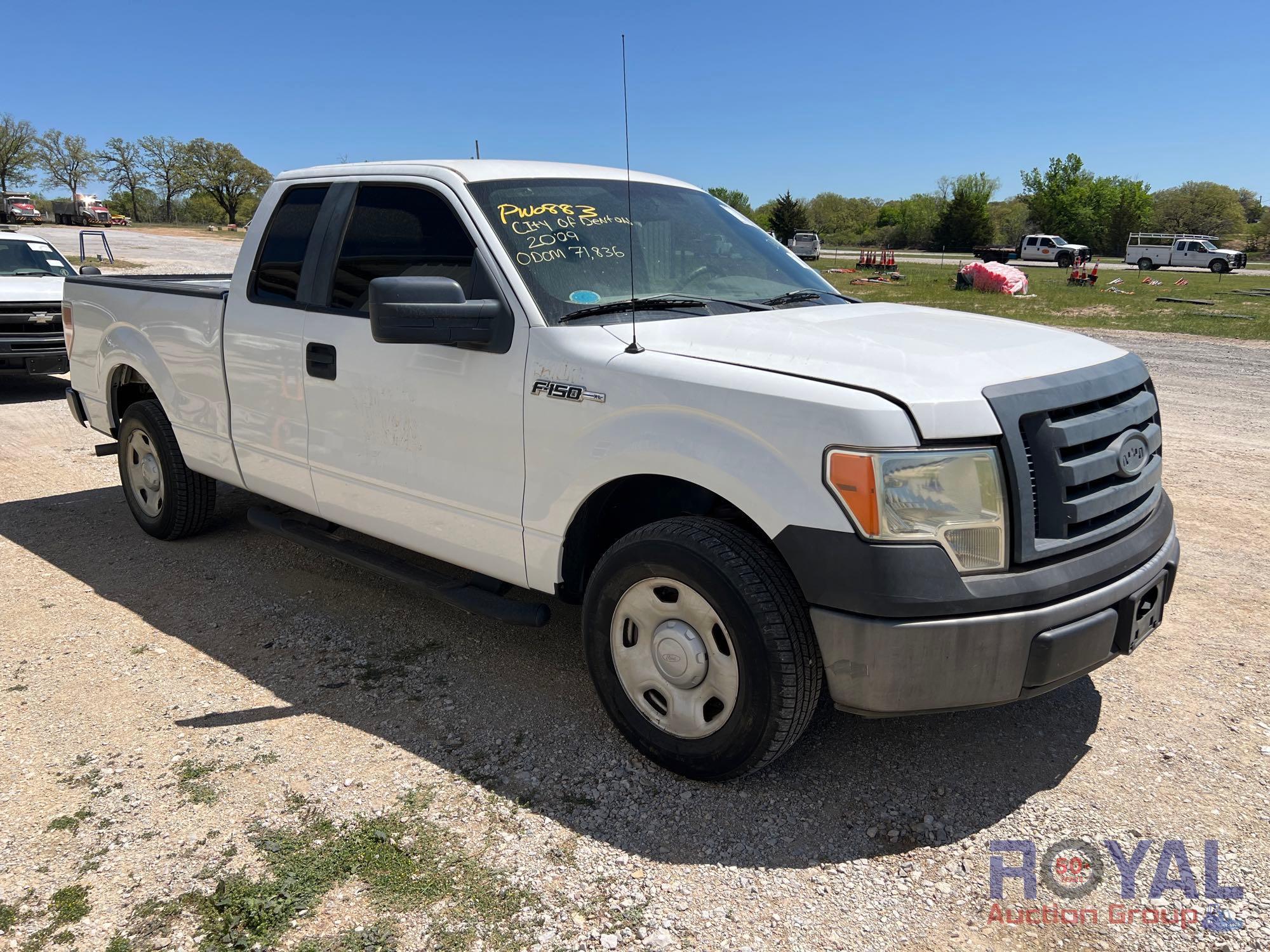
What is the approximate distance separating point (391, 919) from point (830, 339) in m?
2.20

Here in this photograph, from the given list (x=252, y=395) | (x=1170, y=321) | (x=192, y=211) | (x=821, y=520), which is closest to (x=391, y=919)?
(x=821, y=520)

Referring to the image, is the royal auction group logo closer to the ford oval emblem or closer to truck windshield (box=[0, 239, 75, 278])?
the ford oval emblem

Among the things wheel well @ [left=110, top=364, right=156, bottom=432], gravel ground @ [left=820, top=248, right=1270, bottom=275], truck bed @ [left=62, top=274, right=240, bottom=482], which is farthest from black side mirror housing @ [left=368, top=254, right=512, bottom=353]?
gravel ground @ [left=820, top=248, right=1270, bottom=275]

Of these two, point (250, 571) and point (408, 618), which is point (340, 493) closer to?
point (408, 618)

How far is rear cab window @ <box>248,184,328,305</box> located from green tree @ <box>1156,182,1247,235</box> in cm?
9815

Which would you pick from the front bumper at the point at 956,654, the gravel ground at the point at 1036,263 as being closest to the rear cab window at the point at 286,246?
the front bumper at the point at 956,654

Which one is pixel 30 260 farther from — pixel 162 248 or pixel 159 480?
pixel 162 248

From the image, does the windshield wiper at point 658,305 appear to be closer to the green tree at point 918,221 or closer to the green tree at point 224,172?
the green tree at point 918,221

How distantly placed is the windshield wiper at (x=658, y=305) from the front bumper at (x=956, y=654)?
138 centimetres

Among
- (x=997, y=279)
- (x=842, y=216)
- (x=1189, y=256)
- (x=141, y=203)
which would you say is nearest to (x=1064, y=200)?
(x=842, y=216)

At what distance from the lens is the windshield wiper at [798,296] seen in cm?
400

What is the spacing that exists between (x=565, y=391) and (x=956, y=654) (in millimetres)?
1514

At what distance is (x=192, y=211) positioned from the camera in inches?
4021

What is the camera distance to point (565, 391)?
332 centimetres
